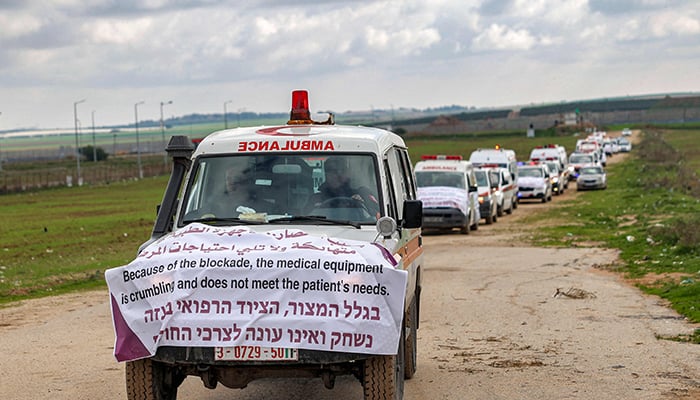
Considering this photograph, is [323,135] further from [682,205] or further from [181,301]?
[682,205]

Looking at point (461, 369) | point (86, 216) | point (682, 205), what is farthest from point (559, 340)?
point (86, 216)

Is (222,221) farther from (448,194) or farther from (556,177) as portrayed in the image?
(556,177)

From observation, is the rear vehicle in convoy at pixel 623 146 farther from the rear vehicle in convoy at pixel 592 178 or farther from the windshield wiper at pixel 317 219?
the windshield wiper at pixel 317 219

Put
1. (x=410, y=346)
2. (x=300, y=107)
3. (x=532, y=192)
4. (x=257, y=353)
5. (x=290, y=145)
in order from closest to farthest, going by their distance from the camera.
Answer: (x=257, y=353) → (x=290, y=145) → (x=410, y=346) → (x=300, y=107) → (x=532, y=192)

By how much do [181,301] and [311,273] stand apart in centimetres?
88

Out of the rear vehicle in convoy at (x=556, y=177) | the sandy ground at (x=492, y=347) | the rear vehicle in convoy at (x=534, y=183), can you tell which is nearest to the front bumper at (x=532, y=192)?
the rear vehicle in convoy at (x=534, y=183)

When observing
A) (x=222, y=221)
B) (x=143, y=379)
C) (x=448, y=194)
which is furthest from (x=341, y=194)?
(x=448, y=194)

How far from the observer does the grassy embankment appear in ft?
66.2

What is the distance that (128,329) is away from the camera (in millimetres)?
7664

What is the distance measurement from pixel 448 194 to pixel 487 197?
5.28 metres

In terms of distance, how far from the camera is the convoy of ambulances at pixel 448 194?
31.8 metres

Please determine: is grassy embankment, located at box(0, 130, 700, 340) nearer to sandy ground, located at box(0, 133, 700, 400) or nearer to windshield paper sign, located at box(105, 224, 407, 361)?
sandy ground, located at box(0, 133, 700, 400)

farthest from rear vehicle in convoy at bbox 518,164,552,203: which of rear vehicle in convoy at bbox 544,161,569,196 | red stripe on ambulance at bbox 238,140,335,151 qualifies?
red stripe on ambulance at bbox 238,140,335,151

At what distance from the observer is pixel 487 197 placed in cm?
3703
